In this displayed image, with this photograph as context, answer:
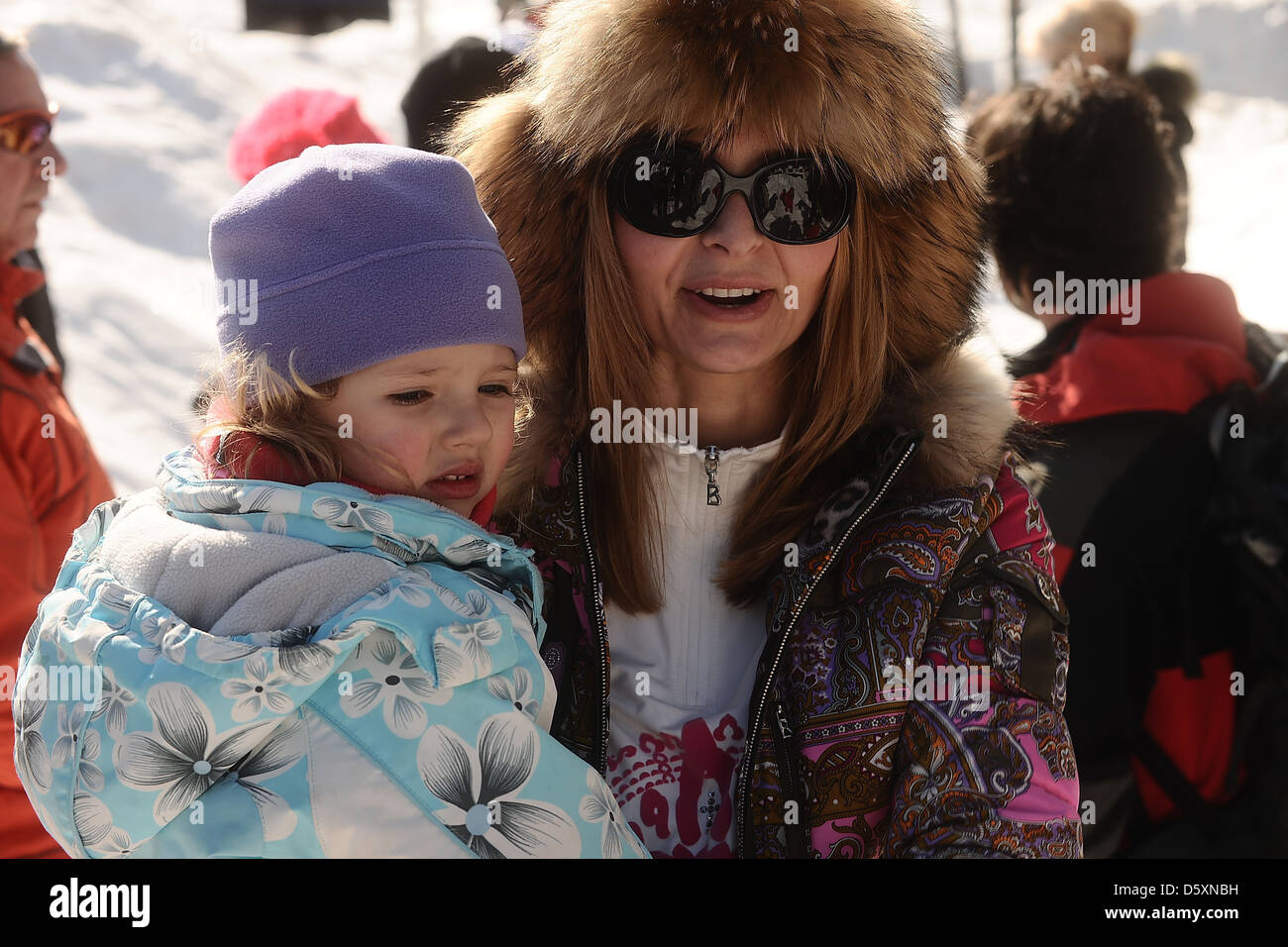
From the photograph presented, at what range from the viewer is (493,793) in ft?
4.56

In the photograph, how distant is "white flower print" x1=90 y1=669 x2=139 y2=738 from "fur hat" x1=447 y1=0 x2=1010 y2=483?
926 mm

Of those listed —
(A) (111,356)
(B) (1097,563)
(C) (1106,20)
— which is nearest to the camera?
(B) (1097,563)

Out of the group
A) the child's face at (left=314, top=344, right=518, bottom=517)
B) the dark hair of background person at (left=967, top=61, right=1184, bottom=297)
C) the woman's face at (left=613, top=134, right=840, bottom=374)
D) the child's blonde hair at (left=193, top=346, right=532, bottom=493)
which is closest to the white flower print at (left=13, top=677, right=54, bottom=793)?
the child's blonde hair at (left=193, top=346, right=532, bottom=493)

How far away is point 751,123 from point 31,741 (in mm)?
1285

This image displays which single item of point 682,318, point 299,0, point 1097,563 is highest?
point 299,0

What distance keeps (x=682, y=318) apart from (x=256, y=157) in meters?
1.49

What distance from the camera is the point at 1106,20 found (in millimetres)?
4773

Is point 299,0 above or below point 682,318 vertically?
above

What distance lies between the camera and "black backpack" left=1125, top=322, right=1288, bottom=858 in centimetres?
246

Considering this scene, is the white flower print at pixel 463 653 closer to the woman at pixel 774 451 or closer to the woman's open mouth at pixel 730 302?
the woman at pixel 774 451

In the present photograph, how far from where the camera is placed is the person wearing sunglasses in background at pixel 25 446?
2.32 metres

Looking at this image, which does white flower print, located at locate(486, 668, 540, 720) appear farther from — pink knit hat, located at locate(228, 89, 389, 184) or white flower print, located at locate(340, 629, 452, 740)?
pink knit hat, located at locate(228, 89, 389, 184)
